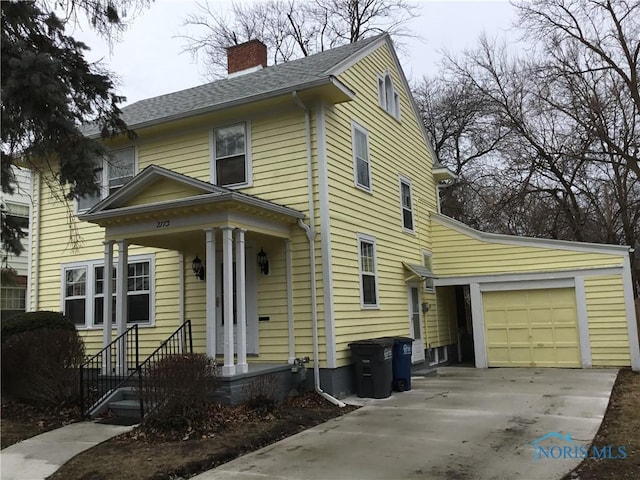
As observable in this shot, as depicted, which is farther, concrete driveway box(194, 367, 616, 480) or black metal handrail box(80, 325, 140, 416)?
black metal handrail box(80, 325, 140, 416)

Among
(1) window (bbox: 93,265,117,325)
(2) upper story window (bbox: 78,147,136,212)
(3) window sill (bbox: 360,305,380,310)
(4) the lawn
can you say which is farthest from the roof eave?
(4) the lawn

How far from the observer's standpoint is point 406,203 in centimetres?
1407

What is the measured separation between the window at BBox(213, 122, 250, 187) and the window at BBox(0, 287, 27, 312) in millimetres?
12530

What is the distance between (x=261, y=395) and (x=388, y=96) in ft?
28.4

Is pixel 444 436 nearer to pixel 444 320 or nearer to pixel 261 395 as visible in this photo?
pixel 261 395

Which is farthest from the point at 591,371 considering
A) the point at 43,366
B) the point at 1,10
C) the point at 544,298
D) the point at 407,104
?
the point at 1,10

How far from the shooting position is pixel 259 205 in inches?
352

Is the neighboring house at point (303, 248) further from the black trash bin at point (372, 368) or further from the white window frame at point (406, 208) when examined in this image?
the black trash bin at point (372, 368)

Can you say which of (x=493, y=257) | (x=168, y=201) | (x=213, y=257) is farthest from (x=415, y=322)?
(x=168, y=201)

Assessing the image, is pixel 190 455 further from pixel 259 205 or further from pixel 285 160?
pixel 285 160

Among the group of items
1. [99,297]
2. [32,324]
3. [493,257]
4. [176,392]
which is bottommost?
[176,392]

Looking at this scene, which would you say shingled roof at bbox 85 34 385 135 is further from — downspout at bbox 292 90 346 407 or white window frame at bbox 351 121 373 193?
white window frame at bbox 351 121 373 193

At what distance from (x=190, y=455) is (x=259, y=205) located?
414 centimetres

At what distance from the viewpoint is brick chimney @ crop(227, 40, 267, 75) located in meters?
15.0
